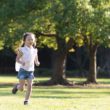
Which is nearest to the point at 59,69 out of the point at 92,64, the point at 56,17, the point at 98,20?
the point at 92,64

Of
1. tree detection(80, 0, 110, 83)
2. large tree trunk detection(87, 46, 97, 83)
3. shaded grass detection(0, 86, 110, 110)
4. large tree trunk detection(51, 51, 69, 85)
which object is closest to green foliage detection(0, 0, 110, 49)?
tree detection(80, 0, 110, 83)

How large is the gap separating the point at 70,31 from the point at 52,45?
9.88 metres

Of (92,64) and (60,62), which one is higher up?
(60,62)

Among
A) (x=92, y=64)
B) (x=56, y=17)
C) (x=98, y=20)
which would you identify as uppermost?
(x=56, y=17)

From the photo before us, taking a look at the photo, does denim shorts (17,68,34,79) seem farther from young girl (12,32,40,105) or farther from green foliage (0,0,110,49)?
green foliage (0,0,110,49)

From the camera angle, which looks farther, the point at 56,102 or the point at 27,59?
the point at 56,102

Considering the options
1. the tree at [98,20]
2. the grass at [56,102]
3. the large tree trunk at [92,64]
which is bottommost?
the grass at [56,102]

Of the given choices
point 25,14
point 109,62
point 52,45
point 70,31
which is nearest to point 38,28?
point 25,14

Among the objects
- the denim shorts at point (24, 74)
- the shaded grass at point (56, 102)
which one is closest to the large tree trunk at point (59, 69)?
the shaded grass at point (56, 102)

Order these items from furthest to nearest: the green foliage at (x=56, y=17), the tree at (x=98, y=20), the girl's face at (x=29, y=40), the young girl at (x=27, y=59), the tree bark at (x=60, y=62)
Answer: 1. the tree bark at (x=60, y=62)
2. the tree at (x=98, y=20)
3. the green foliage at (x=56, y=17)
4. the young girl at (x=27, y=59)
5. the girl's face at (x=29, y=40)

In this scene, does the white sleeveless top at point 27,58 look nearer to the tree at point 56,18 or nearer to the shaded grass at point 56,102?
the shaded grass at point 56,102

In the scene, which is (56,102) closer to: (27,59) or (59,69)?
(27,59)

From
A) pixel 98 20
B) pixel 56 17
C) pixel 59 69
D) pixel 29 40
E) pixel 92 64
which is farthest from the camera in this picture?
pixel 92 64

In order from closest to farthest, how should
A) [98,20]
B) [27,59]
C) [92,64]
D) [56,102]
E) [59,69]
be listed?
[27,59], [56,102], [98,20], [59,69], [92,64]
